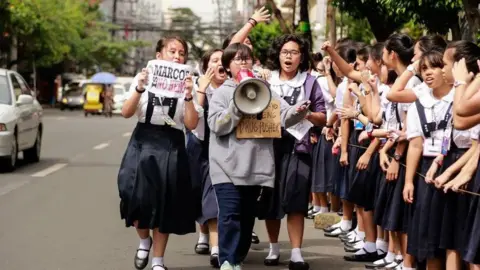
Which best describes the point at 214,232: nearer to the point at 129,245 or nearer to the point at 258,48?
the point at 129,245

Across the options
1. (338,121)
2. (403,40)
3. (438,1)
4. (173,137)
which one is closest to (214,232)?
(173,137)

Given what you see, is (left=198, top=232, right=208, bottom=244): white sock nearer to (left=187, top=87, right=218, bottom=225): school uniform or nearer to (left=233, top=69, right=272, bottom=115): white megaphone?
(left=187, top=87, right=218, bottom=225): school uniform

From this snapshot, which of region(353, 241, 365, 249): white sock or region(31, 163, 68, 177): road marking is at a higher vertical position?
region(353, 241, 365, 249): white sock

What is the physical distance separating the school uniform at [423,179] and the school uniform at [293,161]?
1.21 m

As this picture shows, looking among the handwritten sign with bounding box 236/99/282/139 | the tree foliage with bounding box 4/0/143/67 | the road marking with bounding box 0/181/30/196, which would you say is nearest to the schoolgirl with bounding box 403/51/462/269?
the handwritten sign with bounding box 236/99/282/139

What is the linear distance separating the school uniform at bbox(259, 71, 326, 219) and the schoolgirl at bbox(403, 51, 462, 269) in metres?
1.18

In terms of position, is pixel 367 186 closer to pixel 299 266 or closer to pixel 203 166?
pixel 299 266

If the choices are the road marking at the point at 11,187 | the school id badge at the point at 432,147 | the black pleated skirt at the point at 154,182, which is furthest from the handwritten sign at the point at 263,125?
Answer: the road marking at the point at 11,187

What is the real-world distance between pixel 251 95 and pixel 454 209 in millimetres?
1643

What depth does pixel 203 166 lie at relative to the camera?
9258mm

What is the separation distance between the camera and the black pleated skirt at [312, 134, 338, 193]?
1211cm

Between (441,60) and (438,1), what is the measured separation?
762 cm

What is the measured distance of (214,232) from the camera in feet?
29.8

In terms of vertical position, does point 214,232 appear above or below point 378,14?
below
